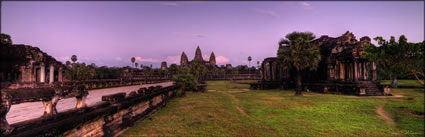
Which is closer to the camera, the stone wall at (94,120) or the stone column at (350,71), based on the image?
the stone wall at (94,120)

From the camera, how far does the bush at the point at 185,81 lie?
23.9 meters

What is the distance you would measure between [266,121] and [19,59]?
9055 mm

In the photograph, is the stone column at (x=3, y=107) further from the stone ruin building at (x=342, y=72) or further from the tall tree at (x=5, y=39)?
the stone ruin building at (x=342, y=72)

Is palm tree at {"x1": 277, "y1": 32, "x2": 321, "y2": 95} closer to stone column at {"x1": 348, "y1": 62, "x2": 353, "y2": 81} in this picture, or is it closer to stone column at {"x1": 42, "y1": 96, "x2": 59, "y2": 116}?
stone column at {"x1": 348, "y1": 62, "x2": 353, "y2": 81}

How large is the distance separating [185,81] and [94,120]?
1909cm

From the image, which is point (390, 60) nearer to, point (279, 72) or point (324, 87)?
point (324, 87)

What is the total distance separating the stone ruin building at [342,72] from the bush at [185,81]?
1202 cm

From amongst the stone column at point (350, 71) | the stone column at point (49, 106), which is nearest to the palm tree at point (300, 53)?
the stone column at point (350, 71)

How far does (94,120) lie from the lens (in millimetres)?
5773

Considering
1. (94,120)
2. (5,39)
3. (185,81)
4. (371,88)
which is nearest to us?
(5,39)

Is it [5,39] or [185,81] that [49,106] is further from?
[185,81]

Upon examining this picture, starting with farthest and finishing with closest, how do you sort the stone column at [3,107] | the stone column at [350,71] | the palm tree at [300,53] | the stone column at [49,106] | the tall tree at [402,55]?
the stone column at [350,71], the palm tree at [300,53], the tall tree at [402,55], the stone column at [49,106], the stone column at [3,107]

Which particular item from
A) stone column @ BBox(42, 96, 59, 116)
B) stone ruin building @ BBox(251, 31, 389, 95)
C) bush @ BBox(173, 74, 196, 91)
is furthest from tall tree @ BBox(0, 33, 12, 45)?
stone ruin building @ BBox(251, 31, 389, 95)

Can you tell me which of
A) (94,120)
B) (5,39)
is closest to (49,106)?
(94,120)
